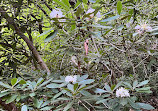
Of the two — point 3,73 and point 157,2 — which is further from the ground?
point 157,2

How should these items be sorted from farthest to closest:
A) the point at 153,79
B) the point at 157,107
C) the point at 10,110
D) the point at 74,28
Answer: the point at 157,107 < the point at 153,79 < the point at 10,110 < the point at 74,28

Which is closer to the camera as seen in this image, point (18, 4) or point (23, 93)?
point (23, 93)

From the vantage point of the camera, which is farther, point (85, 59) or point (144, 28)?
point (85, 59)

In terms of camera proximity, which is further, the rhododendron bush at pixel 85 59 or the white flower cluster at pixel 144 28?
Result: the white flower cluster at pixel 144 28

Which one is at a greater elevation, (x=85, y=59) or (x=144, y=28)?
(x=144, y=28)

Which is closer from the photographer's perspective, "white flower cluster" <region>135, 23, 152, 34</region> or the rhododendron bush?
the rhododendron bush

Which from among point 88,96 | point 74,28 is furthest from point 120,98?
point 74,28

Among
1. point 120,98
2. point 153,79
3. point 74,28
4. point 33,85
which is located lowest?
point 153,79

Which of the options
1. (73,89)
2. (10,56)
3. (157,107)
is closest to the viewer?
(73,89)

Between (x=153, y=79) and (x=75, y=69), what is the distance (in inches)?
43.4

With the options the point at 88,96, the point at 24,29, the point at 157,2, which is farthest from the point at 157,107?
the point at 24,29

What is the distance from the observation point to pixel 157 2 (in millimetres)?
1391

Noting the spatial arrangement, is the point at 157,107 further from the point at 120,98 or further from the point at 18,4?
the point at 18,4

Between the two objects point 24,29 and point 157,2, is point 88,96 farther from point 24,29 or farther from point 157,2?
point 157,2
